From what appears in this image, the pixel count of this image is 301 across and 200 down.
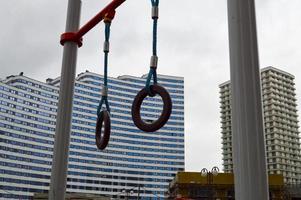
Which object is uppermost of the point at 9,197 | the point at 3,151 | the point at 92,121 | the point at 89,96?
the point at 89,96

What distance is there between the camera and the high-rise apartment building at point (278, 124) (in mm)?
57500

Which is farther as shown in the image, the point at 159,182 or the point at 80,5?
the point at 159,182

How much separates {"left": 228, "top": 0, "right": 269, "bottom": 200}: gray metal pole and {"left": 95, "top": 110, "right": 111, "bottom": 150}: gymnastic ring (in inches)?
40.6

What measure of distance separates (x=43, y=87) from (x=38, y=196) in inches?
1426

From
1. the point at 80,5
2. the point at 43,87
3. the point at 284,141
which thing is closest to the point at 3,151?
the point at 43,87

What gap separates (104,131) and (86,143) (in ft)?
195

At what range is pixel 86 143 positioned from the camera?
60375 mm

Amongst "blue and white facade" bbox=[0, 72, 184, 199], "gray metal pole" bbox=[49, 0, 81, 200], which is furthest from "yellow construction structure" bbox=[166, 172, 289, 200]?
"blue and white facade" bbox=[0, 72, 184, 199]

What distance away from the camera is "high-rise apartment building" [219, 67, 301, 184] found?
57.5m

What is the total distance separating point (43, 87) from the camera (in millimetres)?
58062

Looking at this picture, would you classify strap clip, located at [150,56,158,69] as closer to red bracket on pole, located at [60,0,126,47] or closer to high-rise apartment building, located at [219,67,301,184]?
red bracket on pole, located at [60,0,126,47]

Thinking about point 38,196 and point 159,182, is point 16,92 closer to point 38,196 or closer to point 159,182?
point 159,182

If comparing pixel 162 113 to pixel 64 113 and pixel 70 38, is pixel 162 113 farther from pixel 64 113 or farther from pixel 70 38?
pixel 70 38

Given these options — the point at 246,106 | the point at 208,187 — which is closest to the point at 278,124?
the point at 208,187
